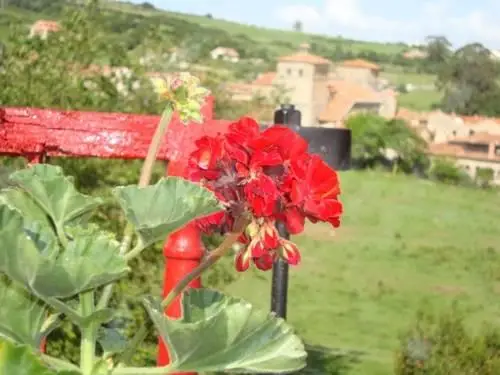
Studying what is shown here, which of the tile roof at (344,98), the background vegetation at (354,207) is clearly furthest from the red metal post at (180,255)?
the tile roof at (344,98)

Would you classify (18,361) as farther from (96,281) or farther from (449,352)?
(449,352)

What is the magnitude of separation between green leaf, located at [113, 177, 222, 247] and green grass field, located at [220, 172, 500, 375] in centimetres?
711

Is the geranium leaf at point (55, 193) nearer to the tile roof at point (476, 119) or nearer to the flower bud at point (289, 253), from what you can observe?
the flower bud at point (289, 253)

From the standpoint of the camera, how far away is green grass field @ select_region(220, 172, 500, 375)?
9500 mm

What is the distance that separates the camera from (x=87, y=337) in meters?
0.64

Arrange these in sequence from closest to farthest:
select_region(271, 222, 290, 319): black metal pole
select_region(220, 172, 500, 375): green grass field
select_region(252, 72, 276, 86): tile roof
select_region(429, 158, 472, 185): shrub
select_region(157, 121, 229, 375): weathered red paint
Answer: select_region(157, 121, 229, 375): weathered red paint → select_region(271, 222, 290, 319): black metal pole → select_region(220, 172, 500, 375): green grass field → select_region(252, 72, 276, 86): tile roof → select_region(429, 158, 472, 185): shrub

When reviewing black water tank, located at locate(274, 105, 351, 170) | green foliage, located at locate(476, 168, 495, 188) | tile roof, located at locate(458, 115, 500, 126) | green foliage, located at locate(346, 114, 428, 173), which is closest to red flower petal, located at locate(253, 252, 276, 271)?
black water tank, located at locate(274, 105, 351, 170)

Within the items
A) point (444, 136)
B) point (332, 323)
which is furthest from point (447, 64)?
point (332, 323)

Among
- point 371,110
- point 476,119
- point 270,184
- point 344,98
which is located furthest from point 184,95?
point 371,110

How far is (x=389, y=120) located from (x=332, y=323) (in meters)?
9.09

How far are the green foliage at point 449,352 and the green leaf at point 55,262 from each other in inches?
143

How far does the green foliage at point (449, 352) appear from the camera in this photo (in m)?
4.19

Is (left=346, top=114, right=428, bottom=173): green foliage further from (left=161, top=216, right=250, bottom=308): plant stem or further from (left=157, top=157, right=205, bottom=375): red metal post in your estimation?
(left=161, top=216, right=250, bottom=308): plant stem

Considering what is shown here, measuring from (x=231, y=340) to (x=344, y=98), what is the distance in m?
18.1
